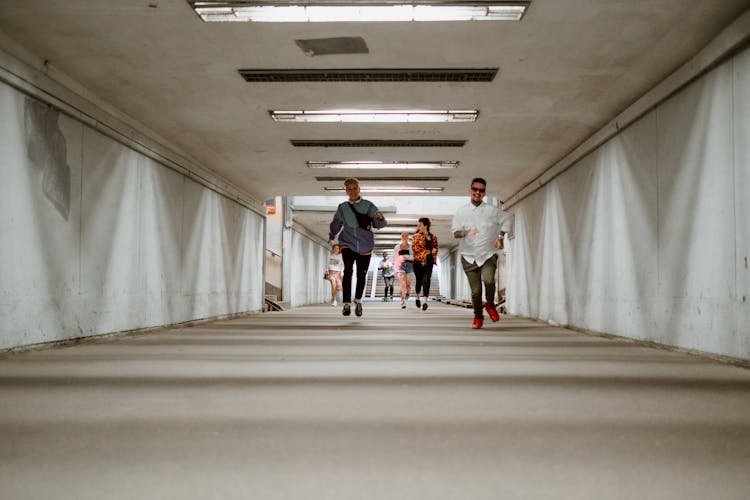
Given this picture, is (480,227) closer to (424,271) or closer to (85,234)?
(85,234)

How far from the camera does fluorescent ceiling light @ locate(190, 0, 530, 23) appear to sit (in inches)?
195

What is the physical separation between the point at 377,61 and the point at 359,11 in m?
1.18

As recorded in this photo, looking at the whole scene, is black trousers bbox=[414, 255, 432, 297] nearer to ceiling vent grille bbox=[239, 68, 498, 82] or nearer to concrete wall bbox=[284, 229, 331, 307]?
ceiling vent grille bbox=[239, 68, 498, 82]

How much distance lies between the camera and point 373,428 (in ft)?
8.90

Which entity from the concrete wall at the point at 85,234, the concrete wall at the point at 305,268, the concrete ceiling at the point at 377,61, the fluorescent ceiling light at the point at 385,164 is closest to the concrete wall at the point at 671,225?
the concrete ceiling at the point at 377,61

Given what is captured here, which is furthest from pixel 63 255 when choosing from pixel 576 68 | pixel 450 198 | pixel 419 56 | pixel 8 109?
pixel 450 198

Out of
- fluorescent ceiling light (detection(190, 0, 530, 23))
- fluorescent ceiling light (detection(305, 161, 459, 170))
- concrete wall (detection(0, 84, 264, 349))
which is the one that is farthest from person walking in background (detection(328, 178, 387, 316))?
fluorescent ceiling light (detection(190, 0, 530, 23))

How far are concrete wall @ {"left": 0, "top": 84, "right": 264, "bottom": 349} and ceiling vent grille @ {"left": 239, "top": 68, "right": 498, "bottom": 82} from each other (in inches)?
81.1

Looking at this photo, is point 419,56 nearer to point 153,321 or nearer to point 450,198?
point 153,321

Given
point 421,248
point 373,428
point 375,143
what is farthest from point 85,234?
point 421,248

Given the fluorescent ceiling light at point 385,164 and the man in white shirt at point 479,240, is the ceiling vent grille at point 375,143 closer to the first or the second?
the fluorescent ceiling light at point 385,164

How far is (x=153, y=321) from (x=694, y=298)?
6.81 m

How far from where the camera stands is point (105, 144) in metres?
7.48

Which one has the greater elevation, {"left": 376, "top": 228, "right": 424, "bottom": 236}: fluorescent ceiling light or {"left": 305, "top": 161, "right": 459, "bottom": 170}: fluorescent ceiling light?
{"left": 376, "top": 228, "right": 424, "bottom": 236}: fluorescent ceiling light
